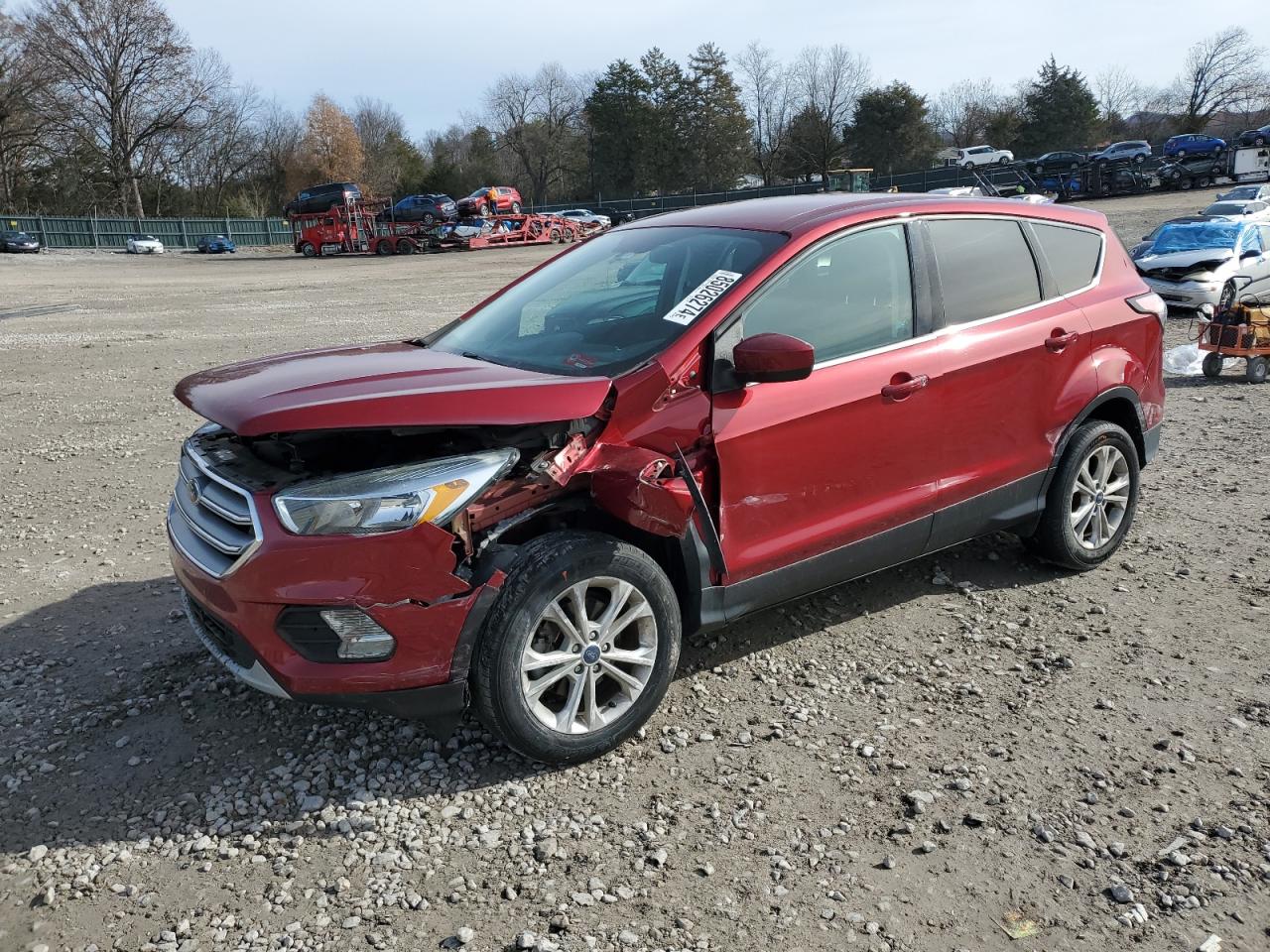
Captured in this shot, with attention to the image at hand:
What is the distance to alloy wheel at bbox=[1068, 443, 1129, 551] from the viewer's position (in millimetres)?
4859

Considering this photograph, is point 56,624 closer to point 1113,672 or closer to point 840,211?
point 840,211

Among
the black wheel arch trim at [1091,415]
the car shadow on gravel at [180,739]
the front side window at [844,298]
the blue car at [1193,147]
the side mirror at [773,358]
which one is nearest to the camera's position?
the car shadow on gravel at [180,739]

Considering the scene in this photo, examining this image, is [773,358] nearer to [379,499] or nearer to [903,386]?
[903,386]

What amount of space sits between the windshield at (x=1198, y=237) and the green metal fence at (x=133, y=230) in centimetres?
5616

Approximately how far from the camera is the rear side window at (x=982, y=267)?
426 cm

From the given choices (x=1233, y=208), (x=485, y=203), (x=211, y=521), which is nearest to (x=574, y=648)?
(x=211, y=521)

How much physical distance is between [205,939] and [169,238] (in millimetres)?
64998

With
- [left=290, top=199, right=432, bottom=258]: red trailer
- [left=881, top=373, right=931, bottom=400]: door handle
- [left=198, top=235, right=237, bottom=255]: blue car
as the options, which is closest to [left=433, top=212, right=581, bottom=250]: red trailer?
[left=290, top=199, right=432, bottom=258]: red trailer

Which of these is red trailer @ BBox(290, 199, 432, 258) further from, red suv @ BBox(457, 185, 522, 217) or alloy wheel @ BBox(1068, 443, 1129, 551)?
alloy wheel @ BBox(1068, 443, 1129, 551)

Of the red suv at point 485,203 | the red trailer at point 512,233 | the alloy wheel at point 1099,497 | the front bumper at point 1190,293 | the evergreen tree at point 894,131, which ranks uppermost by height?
the evergreen tree at point 894,131

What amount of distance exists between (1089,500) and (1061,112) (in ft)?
261

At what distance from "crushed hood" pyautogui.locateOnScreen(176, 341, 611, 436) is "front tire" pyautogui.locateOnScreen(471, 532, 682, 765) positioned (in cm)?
46

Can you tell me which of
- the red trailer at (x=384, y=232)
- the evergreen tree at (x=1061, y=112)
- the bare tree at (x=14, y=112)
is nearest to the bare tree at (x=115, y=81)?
the bare tree at (x=14, y=112)

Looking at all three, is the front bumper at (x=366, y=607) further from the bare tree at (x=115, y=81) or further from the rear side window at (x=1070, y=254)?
the bare tree at (x=115, y=81)
